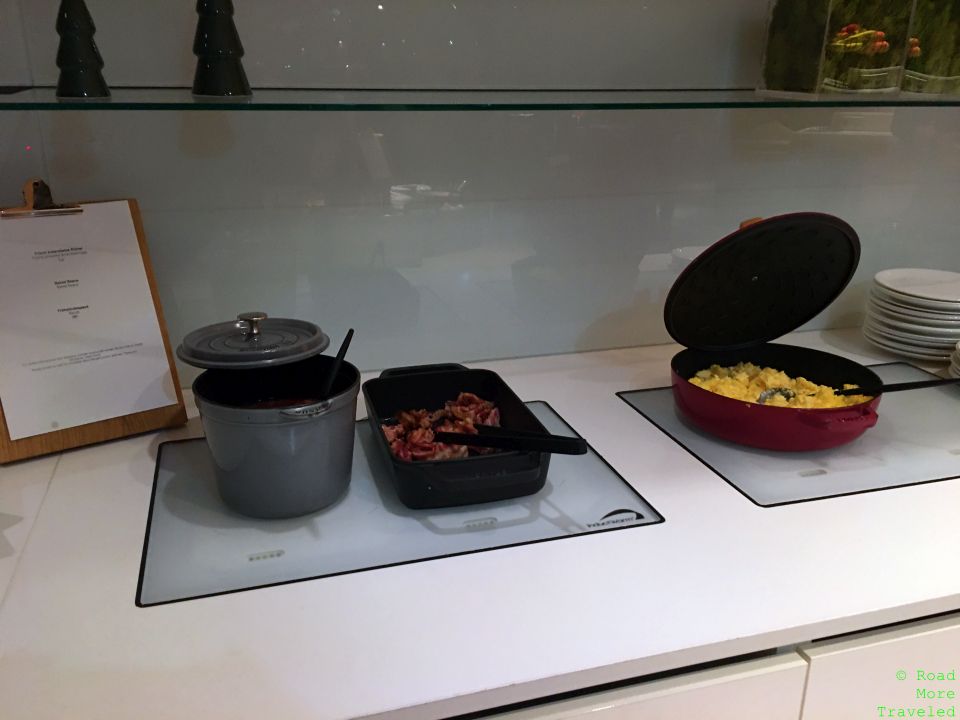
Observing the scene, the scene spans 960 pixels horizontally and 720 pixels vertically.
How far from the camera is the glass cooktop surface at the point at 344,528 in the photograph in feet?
2.62

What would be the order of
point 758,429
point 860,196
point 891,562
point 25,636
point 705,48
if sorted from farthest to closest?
point 860,196 < point 705,48 < point 758,429 < point 891,562 < point 25,636

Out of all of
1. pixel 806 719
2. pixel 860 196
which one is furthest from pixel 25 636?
pixel 860 196

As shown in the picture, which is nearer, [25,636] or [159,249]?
[25,636]

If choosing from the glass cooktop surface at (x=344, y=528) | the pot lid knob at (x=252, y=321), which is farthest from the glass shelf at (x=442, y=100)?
the glass cooktop surface at (x=344, y=528)

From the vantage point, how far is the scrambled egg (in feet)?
3.60

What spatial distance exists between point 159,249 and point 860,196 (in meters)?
1.25

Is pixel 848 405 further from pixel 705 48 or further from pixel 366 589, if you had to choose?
pixel 366 589

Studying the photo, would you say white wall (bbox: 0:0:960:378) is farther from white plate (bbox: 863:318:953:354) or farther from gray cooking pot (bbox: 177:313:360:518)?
gray cooking pot (bbox: 177:313:360:518)

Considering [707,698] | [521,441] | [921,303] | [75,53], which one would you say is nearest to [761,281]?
[921,303]

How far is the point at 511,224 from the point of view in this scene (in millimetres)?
1276

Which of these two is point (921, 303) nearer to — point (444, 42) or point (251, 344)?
point (444, 42)

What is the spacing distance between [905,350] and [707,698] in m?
0.92

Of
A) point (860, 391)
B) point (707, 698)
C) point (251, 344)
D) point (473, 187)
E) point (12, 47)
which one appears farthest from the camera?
point (473, 187)

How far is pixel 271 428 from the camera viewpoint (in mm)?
814
